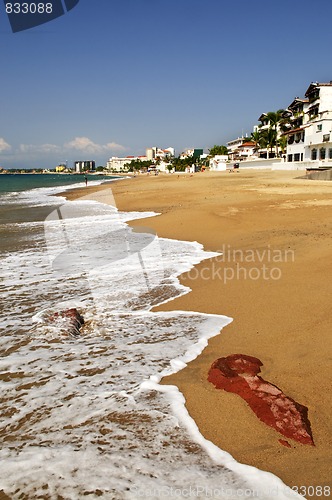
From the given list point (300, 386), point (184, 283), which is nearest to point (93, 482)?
point (300, 386)

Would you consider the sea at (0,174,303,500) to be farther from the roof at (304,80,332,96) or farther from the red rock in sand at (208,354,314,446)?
the roof at (304,80,332,96)

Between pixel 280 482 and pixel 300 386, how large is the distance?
1097 millimetres

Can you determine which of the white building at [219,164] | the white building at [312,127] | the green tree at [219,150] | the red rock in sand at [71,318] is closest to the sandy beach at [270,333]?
the red rock in sand at [71,318]

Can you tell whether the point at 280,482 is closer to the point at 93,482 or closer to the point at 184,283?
the point at 93,482

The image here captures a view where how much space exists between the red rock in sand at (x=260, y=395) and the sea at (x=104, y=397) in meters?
0.42

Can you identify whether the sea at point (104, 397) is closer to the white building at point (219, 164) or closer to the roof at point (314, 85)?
the roof at point (314, 85)

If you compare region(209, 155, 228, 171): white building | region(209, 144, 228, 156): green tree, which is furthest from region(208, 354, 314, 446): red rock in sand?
region(209, 144, 228, 156): green tree

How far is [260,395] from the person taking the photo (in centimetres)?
316

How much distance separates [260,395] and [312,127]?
52.4 meters

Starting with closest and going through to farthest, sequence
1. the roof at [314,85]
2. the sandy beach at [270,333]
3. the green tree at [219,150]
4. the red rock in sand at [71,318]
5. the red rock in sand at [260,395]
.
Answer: the sandy beach at [270,333]
the red rock in sand at [260,395]
the red rock in sand at [71,318]
the roof at [314,85]
the green tree at [219,150]

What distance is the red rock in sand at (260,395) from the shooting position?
2766mm

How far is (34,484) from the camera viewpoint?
7.84 ft

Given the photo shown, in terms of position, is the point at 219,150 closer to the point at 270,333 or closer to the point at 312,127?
the point at 312,127

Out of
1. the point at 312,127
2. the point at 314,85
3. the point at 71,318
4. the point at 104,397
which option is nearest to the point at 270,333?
the point at 104,397
